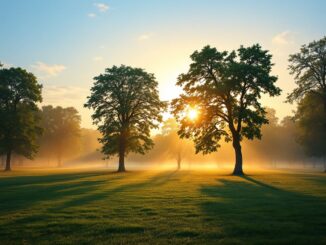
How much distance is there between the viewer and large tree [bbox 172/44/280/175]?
128ft

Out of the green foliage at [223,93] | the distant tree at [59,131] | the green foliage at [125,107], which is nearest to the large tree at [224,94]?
Result: the green foliage at [223,93]

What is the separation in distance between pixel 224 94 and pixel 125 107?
1649 centimetres

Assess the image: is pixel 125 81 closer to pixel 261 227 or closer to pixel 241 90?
pixel 241 90

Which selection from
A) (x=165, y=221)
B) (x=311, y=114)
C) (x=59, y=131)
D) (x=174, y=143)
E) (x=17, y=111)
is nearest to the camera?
(x=165, y=221)

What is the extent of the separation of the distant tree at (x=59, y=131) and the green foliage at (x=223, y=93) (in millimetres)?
70192

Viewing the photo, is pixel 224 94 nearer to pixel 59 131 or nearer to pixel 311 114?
pixel 311 114

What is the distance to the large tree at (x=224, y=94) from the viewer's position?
3916 cm

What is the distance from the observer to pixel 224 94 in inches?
1625

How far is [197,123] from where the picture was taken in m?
41.4

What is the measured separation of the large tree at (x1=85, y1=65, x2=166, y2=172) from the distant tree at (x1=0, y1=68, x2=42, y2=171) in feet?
43.3

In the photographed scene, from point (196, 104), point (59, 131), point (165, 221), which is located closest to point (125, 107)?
point (196, 104)

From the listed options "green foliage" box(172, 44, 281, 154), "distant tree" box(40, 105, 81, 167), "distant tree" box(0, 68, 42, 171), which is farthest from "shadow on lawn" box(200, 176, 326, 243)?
"distant tree" box(40, 105, 81, 167)

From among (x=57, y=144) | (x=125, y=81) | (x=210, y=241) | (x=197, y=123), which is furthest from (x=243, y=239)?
(x=57, y=144)

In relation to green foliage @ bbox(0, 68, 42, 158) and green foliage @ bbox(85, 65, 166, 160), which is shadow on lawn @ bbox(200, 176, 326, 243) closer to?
green foliage @ bbox(85, 65, 166, 160)
